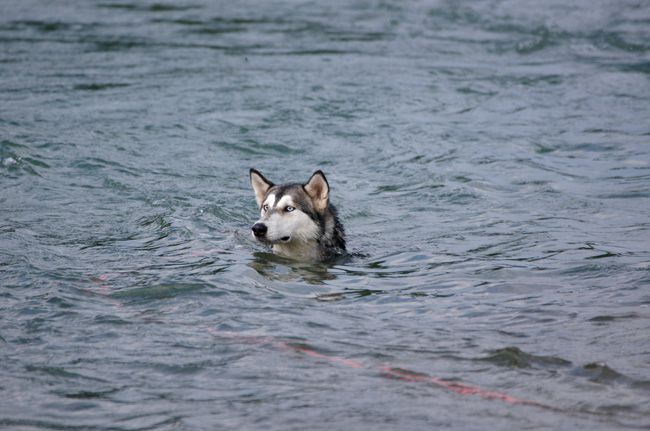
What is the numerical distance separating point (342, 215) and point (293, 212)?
2344 millimetres

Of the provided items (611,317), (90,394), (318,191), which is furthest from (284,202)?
(90,394)

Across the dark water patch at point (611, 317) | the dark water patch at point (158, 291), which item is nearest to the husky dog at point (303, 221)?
the dark water patch at point (158, 291)

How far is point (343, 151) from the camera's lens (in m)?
14.7

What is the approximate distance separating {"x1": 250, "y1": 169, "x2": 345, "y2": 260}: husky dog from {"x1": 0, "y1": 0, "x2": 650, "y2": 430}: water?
298 mm

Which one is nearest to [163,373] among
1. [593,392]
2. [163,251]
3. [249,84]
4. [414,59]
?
[593,392]

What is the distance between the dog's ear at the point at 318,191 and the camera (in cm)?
1016

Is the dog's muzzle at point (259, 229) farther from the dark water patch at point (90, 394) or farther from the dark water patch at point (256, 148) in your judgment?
the dark water patch at point (256, 148)

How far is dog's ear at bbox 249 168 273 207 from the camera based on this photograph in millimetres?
10570

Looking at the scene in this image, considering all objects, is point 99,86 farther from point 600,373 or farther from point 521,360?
point 600,373

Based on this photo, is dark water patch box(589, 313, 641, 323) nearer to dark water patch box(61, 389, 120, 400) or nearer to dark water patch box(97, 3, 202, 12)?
dark water patch box(61, 389, 120, 400)

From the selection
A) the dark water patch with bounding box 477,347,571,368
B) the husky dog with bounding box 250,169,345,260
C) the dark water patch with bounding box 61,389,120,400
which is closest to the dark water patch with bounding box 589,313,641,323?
the dark water patch with bounding box 477,347,571,368

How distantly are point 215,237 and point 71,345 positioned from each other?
3.97m

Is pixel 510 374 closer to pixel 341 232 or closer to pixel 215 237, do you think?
pixel 341 232

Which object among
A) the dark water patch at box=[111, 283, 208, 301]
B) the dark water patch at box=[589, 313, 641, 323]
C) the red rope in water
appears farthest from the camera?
the dark water patch at box=[111, 283, 208, 301]
